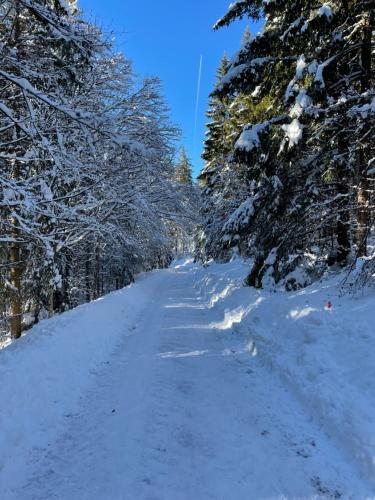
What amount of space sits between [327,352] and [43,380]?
4481 mm

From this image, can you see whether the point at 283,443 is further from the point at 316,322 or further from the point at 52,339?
the point at 52,339

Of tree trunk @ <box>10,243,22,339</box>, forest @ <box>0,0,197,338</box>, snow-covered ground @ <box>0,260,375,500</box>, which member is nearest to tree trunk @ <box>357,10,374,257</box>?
snow-covered ground @ <box>0,260,375,500</box>

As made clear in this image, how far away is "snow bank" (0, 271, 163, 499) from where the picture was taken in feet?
13.6

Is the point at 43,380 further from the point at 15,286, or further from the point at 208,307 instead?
the point at 208,307

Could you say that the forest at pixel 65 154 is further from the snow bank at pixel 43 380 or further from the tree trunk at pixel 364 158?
the tree trunk at pixel 364 158

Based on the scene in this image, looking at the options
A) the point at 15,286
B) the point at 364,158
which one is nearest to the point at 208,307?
the point at 15,286

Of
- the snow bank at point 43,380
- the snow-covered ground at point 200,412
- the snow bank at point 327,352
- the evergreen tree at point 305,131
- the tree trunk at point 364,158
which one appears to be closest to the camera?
the snow-covered ground at point 200,412

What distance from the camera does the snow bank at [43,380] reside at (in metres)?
4.14

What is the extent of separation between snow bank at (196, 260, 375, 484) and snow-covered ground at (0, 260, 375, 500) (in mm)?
22

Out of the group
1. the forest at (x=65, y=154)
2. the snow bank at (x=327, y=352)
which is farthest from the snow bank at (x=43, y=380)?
the snow bank at (x=327, y=352)

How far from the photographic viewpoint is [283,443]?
4172 mm

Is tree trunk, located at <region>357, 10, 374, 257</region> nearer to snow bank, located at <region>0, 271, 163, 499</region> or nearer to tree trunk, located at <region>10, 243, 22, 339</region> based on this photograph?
snow bank, located at <region>0, 271, 163, 499</region>

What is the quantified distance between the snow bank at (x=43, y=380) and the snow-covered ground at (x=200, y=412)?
0.8 inches

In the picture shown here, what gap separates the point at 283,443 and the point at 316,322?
2952mm
